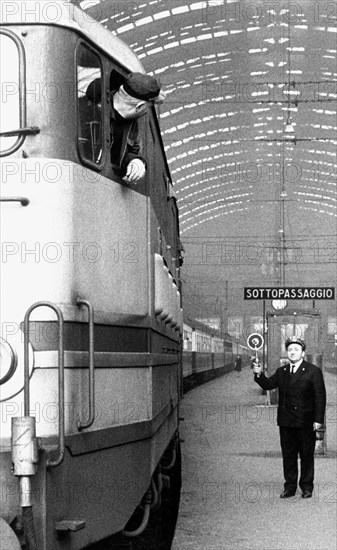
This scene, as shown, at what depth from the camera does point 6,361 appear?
512cm

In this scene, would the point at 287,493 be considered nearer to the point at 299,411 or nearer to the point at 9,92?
the point at 299,411

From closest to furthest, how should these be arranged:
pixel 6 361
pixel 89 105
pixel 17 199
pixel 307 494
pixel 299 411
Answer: pixel 6 361
pixel 17 199
pixel 89 105
pixel 299 411
pixel 307 494

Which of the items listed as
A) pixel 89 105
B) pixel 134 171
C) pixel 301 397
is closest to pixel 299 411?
pixel 301 397

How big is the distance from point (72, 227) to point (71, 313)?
1.51 ft

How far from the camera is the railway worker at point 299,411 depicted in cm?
1126

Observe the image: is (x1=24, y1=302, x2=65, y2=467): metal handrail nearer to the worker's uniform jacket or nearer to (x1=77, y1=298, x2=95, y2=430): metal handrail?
(x1=77, y1=298, x2=95, y2=430): metal handrail

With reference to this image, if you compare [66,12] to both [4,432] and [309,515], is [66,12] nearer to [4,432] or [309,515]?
[4,432]

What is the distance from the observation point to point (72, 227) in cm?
545

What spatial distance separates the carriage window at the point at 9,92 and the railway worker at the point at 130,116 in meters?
0.56

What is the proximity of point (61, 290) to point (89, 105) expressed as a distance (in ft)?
3.56

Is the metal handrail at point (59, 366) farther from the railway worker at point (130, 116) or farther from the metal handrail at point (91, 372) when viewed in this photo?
the railway worker at point (130, 116)

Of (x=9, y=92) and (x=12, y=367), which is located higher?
(x=9, y=92)

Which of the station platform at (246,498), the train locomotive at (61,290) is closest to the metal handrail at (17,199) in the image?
the train locomotive at (61,290)

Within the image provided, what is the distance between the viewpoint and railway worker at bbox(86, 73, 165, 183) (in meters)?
5.81
